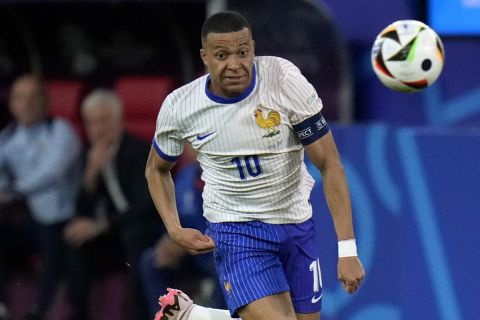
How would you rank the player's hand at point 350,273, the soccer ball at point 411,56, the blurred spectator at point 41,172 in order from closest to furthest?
the player's hand at point 350,273 → the soccer ball at point 411,56 → the blurred spectator at point 41,172

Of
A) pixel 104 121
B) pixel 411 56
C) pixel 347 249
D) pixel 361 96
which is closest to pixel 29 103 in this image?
pixel 104 121

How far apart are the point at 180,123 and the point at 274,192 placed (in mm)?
499

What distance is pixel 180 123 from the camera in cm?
616

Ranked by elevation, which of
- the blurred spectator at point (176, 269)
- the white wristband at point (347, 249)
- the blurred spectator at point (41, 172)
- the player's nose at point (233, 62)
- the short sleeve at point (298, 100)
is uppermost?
the player's nose at point (233, 62)

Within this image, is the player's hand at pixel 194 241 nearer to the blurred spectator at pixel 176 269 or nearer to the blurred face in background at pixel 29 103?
the blurred spectator at pixel 176 269

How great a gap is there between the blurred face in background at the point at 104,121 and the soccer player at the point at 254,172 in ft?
10.3

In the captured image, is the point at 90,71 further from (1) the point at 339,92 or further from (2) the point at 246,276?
(2) the point at 246,276

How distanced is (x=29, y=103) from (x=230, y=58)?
415 cm

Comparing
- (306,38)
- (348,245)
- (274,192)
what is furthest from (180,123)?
(306,38)

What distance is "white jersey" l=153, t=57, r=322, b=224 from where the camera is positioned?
6031 mm

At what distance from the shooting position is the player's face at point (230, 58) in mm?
5887

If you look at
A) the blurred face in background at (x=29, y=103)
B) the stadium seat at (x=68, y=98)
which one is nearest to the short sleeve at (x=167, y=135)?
the blurred face in background at (x=29, y=103)

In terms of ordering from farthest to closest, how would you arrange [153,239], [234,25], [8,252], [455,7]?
1. [8,252]
2. [153,239]
3. [455,7]
4. [234,25]

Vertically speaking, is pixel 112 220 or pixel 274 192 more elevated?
pixel 274 192
